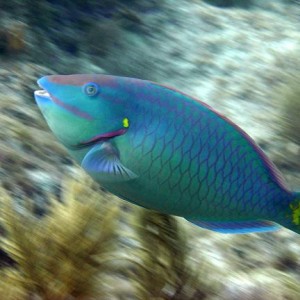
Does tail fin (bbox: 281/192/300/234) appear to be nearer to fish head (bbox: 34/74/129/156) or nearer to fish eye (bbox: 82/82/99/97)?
fish head (bbox: 34/74/129/156)

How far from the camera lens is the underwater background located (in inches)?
89.4

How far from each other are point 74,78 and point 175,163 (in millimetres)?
445

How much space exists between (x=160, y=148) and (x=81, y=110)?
288 millimetres

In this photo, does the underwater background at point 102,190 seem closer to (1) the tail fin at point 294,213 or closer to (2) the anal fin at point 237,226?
(2) the anal fin at point 237,226

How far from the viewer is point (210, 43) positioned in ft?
19.5

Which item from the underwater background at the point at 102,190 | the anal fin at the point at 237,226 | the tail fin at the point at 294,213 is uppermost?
the tail fin at the point at 294,213

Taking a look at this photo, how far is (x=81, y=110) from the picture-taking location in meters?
1.72

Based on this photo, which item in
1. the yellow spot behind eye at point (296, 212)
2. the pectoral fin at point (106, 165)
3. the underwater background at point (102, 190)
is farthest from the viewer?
the underwater background at point (102, 190)

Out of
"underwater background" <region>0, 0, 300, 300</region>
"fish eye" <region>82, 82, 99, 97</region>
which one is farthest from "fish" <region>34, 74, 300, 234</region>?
"underwater background" <region>0, 0, 300, 300</region>

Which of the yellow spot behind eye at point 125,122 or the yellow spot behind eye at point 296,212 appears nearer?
the yellow spot behind eye at point 125,122

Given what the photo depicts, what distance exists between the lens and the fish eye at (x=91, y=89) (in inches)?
68.7

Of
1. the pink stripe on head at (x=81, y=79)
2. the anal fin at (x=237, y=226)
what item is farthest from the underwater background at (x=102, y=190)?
the pink stripe on head at (x=81, y=79)

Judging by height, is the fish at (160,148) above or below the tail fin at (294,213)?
above

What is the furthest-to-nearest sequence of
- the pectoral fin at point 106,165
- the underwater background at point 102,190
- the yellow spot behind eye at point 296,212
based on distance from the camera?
the underwater background at point 102,190, the yellow spot behind eye at point 296,212, the pectoral fin at point 106,165
